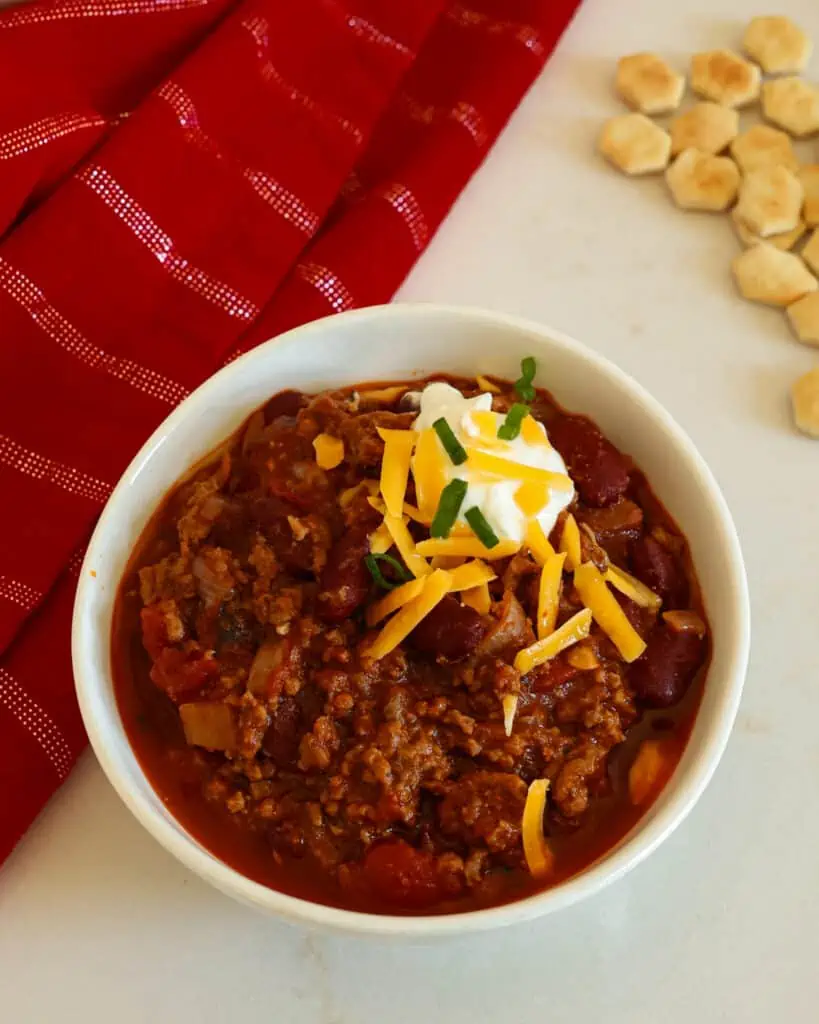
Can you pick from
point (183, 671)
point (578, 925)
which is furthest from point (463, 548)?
point (578, 925)

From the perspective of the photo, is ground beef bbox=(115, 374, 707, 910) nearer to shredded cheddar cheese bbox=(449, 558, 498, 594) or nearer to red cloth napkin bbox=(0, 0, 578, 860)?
shredded cheddar cheese bbox=(449, 558, 498, 594)

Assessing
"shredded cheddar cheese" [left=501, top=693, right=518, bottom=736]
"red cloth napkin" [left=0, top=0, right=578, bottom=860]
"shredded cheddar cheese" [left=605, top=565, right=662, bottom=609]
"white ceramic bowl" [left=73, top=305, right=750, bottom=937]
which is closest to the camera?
"white ceramic bowl" [left=73, top=305, right=750, bottom=937]

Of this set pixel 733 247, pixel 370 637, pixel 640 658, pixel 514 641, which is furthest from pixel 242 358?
pixel 733 247

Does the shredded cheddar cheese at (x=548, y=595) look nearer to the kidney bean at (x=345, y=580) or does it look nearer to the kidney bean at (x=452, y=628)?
the kidney bean at (x=452, y=628)

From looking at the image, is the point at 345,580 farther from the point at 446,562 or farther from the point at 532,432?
the point at 532,432

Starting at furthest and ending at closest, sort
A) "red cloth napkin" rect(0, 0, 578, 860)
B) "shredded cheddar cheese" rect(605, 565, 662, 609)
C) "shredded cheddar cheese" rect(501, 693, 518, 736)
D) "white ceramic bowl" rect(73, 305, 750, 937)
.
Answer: "red cloth napkin" rect(0, 0, 578, 860), "shredded cheddar cheese" rect(605, 565, 662, 609), "shredded cheddar cheese" rect(501, 693, 518, 736), "white ceramic bowl" rect(73, 305, 750, 937)

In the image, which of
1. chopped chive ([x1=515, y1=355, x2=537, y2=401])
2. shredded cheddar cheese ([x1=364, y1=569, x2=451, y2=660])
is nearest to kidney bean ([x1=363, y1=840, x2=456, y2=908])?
shredded cheddar cheese ([x1=364, y1=569, x2=451, y2=660])

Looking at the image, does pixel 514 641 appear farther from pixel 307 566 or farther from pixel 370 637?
pixel 307 566
